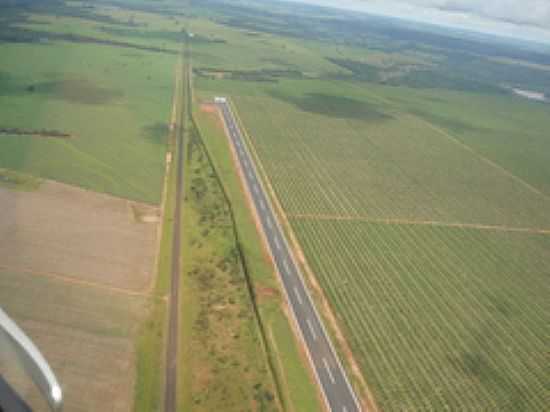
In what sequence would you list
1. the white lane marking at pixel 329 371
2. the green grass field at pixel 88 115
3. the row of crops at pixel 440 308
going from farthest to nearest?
the green grass field at pixel 88 115
the row of crops at pixel 440 308
the white lane marking at pixel 329 371

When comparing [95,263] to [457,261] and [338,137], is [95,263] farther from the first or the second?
[338,137]

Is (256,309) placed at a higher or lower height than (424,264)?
lower

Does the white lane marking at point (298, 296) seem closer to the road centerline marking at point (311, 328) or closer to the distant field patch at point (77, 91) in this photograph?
the road centerline marking at point (311, 328)

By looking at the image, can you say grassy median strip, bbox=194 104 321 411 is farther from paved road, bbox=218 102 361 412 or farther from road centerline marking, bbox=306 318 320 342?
road centerline marking, bbox=306 318 320 342

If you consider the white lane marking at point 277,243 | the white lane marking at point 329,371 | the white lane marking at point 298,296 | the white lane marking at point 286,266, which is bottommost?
the white lane marking at point 329,371

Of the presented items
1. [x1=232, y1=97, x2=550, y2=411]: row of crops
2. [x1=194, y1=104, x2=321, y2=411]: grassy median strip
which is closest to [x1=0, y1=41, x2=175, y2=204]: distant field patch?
[x1=194, y1=104, x2=321, y2=411]: grassy median strip

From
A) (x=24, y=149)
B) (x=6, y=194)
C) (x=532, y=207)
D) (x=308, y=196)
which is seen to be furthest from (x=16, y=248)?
(x=532, y=207)

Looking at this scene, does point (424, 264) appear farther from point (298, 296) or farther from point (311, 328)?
point (311, 328)

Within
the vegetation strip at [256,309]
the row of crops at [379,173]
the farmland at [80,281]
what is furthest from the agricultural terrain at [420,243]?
the farmland at [80,281]

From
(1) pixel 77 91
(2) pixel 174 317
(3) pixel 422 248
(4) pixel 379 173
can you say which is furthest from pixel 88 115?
(3) pixel 422 248
